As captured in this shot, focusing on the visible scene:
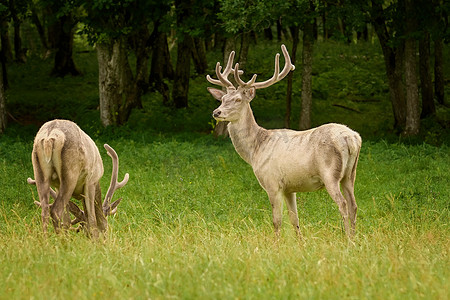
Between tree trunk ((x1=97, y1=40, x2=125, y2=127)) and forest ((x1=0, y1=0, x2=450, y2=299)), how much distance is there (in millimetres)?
42

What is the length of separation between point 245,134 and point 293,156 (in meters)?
0.86

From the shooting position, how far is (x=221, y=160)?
13680 mm

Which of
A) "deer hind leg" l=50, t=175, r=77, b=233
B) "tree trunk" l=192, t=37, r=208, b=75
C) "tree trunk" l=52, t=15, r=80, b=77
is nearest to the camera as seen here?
"deer hind leg" l=50, t=175, r=77, b=233

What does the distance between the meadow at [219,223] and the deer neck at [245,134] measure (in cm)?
90

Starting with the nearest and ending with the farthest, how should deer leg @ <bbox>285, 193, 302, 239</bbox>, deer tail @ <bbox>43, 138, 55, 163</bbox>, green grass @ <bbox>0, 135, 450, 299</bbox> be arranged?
green grass @ <bbox>0, 135, 450, 299</bbox>, deer tail @ <bbox>43, 138, 55, 163</bbox>, deer leg @ <bbox>285, 193, 302, 239</bbox>

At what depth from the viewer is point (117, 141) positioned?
15930mm

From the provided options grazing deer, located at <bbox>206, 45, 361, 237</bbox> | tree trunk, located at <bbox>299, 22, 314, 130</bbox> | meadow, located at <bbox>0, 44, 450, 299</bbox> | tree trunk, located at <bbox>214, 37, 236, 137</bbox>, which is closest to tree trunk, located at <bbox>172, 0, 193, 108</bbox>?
meadow, located at <bbox>0, 44, 450, 299</bbox>

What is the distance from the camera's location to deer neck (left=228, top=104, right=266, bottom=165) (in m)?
8.40

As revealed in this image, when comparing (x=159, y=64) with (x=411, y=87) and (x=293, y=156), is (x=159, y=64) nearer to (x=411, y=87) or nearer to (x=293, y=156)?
(x=411, y=87)

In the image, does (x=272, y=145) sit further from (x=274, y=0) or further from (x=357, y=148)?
(x=274, y=0)

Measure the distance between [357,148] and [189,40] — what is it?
13.7m

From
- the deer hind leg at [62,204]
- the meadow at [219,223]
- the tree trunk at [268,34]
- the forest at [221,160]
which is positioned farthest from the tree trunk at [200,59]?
the deer hind leg at [62,204]

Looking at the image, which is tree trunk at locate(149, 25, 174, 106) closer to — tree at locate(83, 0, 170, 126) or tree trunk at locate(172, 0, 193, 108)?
tree trunk at locate(172, 0, 193, 108)

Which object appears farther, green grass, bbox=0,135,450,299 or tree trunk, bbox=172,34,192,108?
tree trunk, bbox=172,34,192,108
